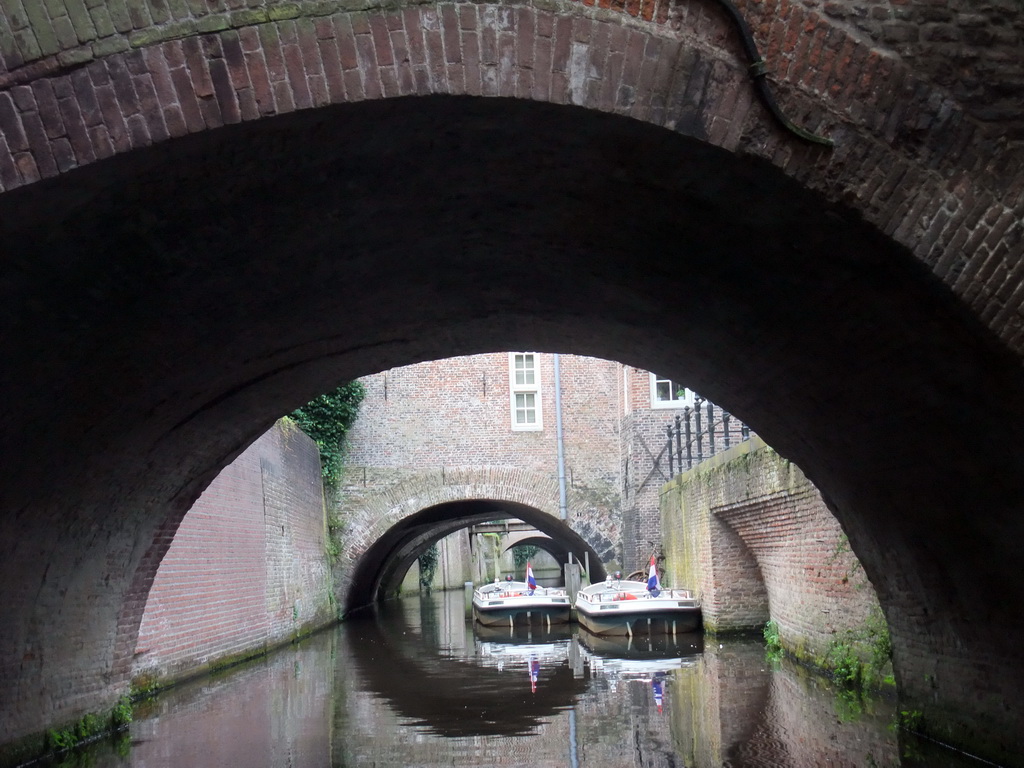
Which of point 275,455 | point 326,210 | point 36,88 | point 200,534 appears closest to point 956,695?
point 326,210

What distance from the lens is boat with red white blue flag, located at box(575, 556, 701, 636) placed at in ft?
58.5

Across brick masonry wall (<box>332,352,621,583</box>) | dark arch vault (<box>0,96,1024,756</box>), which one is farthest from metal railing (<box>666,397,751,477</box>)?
dark arch vault (<box>0,96,1024,756</box>)

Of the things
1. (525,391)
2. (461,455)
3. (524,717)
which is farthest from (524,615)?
(524,717)

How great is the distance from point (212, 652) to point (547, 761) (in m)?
7.90

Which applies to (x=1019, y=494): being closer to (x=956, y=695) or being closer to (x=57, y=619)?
(x=956, y=695)

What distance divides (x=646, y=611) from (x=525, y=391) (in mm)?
7231

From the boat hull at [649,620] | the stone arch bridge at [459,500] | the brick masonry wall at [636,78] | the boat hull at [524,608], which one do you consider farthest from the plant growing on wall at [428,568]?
the brick masonry wall at [636,78]

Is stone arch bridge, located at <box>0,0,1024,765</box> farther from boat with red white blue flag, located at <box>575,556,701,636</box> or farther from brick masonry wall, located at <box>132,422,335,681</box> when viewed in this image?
boat with red white blue flag, located at <box>575,556,701,636</box>

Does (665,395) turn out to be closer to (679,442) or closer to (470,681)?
(679,442)

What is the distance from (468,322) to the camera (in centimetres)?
810

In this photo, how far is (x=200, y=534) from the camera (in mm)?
13797

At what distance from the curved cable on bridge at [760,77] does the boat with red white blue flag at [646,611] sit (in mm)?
14429

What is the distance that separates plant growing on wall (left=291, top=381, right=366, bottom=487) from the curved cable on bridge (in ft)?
63.4

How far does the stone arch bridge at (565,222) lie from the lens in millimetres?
4012
